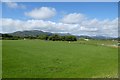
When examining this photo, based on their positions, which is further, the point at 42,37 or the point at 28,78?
the point at 42,37

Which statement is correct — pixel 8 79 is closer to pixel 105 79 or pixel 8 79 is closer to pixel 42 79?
pixel 42 79

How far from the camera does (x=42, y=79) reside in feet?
49.5

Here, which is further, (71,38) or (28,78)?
(71,38)

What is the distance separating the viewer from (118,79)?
13945 millimetres

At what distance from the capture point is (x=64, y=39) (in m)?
141

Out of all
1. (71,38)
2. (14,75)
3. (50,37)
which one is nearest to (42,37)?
(50,37)

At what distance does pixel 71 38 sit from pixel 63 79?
421 ft

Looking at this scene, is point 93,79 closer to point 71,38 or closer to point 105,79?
point 105,79

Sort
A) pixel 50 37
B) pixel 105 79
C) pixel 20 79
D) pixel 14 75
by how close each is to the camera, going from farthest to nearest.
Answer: pixel 50 37 → pixel 14 75 → pixel 20 79 → pixel 105 79

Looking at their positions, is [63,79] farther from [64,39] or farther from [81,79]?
[64,39]

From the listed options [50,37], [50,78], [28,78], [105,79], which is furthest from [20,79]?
[50,37]

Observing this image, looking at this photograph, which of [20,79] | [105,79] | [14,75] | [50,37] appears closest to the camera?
[105,79]

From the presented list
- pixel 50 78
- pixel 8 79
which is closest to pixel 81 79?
pixel 50 78

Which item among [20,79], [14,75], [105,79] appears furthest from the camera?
[14,75]
